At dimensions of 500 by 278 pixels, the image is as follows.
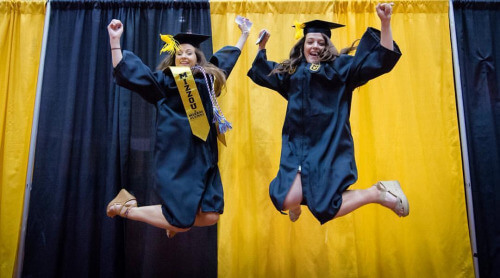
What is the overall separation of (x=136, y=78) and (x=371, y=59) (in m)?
1.21

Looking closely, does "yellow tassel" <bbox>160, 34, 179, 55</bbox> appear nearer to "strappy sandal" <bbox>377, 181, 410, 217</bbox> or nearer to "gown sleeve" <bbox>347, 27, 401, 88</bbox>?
"gown sleeve" <bbox>347, 27, 401, 88</bbox>

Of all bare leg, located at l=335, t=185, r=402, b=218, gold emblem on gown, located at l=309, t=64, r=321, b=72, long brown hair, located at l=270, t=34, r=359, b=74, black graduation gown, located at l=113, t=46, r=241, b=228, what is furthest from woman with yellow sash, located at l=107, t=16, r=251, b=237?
bare leg, located at l=335, t=185, r=402, b=218

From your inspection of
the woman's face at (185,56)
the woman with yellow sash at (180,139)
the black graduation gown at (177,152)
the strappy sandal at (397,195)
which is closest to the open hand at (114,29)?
the woman with yellow sash at (180,139)

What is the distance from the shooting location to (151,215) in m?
2.16

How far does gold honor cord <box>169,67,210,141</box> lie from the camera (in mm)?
2211

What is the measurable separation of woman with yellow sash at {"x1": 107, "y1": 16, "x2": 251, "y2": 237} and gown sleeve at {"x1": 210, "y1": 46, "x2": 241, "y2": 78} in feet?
0.28

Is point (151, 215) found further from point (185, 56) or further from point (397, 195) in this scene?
point (397, 195)

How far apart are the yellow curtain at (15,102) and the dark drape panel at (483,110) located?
9.70 feet

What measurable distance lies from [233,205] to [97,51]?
1423mm

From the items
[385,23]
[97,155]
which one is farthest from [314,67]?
[97,155]

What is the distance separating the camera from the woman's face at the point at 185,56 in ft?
7.89

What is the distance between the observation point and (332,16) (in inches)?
114

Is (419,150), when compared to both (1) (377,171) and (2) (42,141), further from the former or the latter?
(2) (42,141)

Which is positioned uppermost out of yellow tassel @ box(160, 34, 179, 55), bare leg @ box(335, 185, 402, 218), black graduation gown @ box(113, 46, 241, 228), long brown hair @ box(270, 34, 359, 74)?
yellow tassel @ box(160, 34, 179, 55)
